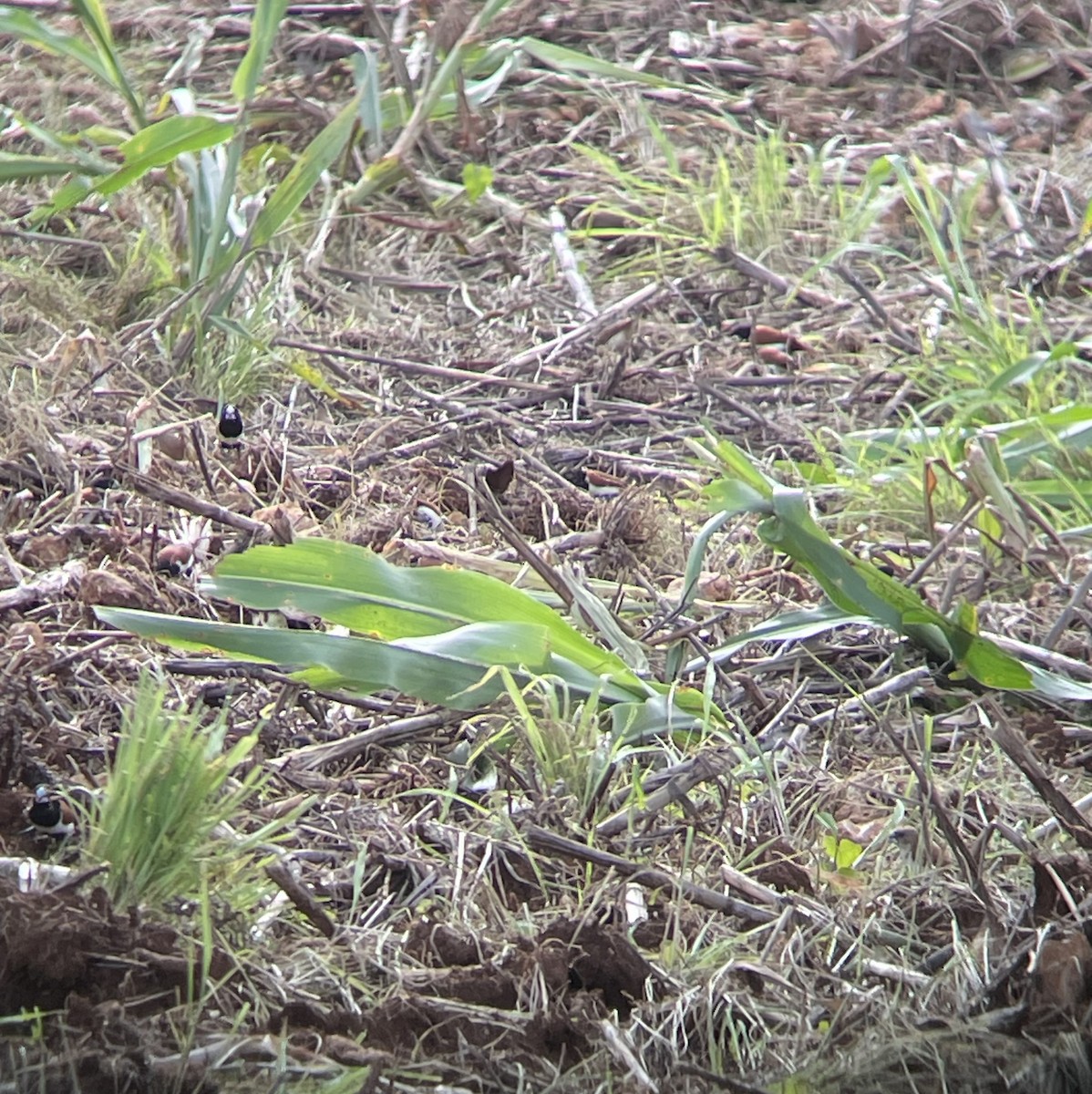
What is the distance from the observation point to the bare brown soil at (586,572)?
1.30 meters

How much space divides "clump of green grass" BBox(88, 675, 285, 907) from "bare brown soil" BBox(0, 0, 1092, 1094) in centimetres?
4

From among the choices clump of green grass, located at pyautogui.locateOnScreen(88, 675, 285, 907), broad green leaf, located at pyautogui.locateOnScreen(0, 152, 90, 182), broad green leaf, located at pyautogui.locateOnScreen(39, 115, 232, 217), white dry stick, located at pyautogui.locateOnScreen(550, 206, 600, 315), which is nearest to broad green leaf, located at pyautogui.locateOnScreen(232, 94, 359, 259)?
broad green leaf, located at pyautogui.locateOnScreen(39, 115, 232, 217)

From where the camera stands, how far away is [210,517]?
222cm

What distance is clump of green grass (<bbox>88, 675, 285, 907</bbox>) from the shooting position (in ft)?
4.61

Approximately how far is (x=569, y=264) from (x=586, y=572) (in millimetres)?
1152

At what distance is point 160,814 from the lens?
4.62 feet

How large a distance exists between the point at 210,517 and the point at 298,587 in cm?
51

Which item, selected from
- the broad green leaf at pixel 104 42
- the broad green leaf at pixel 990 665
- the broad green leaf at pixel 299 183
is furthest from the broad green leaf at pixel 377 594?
the broad green leaf at pixel 104 42

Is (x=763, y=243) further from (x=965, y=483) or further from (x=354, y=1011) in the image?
(x=354, y=1011)

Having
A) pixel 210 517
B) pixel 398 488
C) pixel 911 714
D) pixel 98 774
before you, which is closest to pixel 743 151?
pixel 398 488

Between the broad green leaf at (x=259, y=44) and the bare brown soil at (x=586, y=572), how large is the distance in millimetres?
428

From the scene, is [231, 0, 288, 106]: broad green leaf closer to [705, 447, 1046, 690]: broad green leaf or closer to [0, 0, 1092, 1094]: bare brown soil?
[0, 0, 1092, 1094]: bare brown soil

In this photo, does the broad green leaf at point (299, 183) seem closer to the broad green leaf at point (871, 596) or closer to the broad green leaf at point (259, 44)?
the broad green leaf at point (259, 44)

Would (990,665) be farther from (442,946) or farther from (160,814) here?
(160,814)
